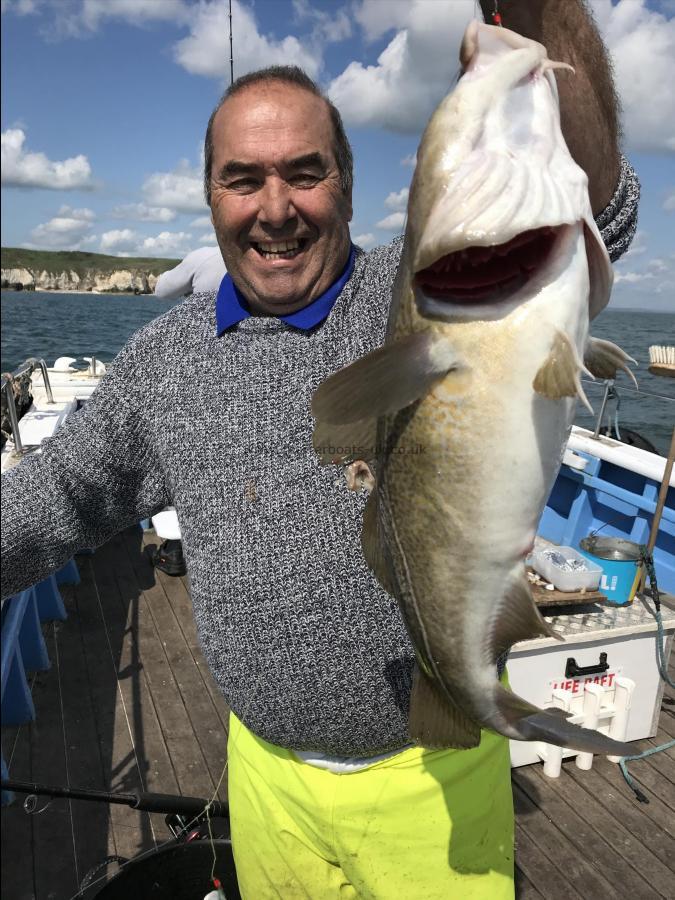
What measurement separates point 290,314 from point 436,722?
1.21 m

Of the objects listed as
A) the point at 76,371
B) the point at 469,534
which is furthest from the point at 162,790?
the point at 76,371

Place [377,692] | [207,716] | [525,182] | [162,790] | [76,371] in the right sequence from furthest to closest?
[76,371]
[207,716]
[162,790]
[377,692]
[525,182]

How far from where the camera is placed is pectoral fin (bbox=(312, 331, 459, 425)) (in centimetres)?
137

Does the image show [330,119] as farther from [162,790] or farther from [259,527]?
[162,790]

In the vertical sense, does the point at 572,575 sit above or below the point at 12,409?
below

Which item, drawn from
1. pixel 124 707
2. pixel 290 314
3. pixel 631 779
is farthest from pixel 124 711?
pixel 290 314

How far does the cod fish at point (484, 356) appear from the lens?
4.29 feet

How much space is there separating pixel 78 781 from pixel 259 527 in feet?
10.7

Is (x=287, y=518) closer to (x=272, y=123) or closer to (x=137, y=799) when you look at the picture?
(x=272, y=123)

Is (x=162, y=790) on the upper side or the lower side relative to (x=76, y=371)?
Result: lower

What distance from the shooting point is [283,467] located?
80.3 inches

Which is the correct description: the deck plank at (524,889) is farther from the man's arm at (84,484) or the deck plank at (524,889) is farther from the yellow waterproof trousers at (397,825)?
the man's arm at (84,484)

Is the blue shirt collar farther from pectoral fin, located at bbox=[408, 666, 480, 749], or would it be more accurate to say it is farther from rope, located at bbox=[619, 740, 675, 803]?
rope, located at bbox=[619, 740, 675, 803]

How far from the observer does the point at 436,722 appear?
5.67ft
